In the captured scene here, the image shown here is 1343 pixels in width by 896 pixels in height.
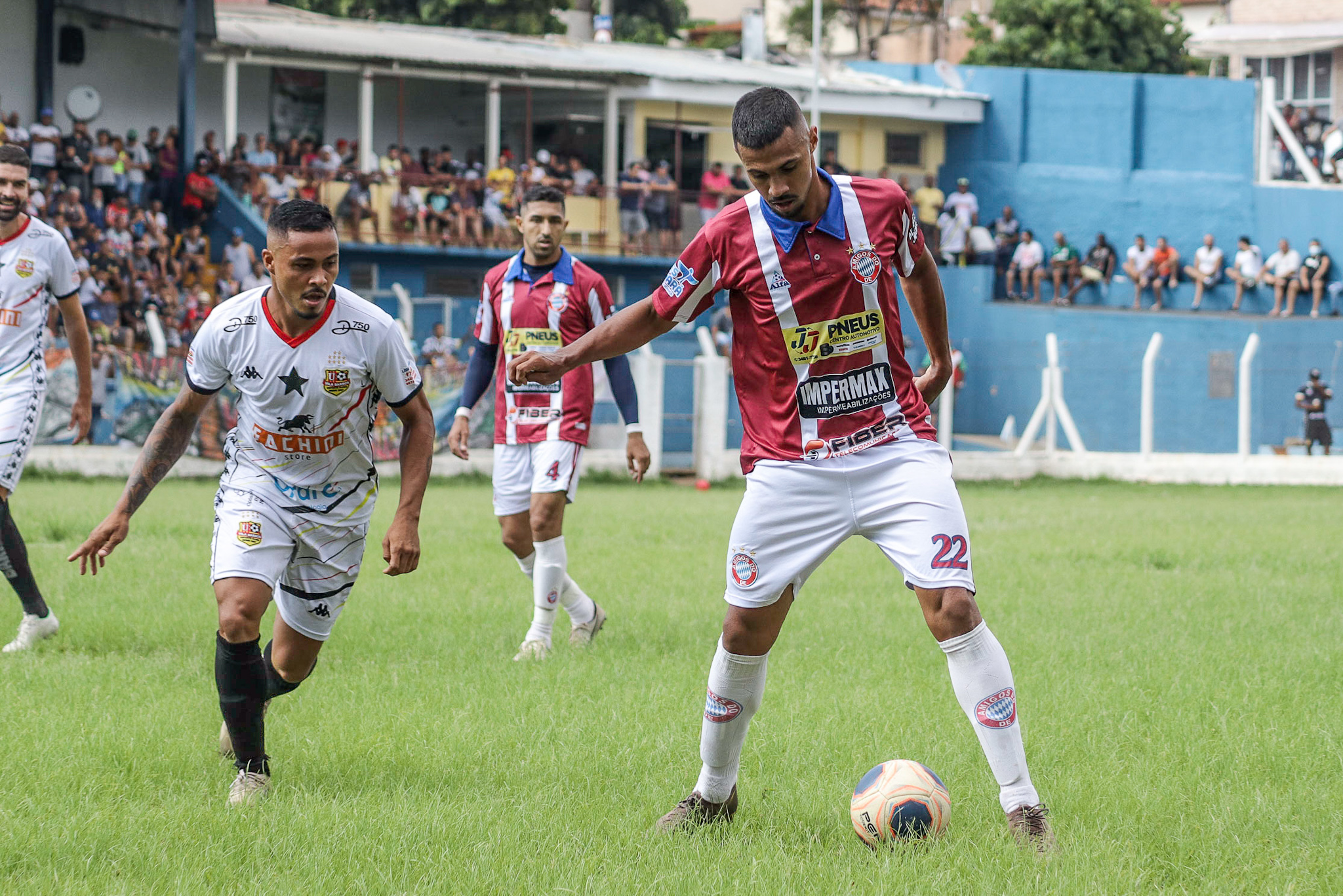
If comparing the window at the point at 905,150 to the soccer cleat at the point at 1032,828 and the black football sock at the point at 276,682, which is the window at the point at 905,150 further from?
the soccer cleat at the point at 1032,828

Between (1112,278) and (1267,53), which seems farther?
(1267,53)

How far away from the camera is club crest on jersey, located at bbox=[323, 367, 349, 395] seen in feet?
18.1

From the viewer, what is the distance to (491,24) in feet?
152

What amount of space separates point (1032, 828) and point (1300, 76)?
146 feet

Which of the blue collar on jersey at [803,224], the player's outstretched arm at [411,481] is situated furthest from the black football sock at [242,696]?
the blue collar on jersey at [803,224]

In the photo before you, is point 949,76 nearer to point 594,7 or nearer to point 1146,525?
point 594,7

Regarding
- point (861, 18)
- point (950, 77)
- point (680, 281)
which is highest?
point (861, 18)

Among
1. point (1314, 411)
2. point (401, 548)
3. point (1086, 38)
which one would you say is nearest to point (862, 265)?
point (401, 548)

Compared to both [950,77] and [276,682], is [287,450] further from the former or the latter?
[950,77]

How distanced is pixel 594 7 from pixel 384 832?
4617 centimetres

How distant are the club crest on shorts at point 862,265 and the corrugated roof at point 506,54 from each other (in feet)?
95.6

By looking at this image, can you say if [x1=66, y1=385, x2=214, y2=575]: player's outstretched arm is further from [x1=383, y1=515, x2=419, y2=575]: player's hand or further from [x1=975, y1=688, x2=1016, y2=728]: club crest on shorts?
[x1=975, y1=688, x2=1016, y2=728]: club crest on shorts

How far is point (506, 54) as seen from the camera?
118ft

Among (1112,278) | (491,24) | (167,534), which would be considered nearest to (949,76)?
(1112,278)
